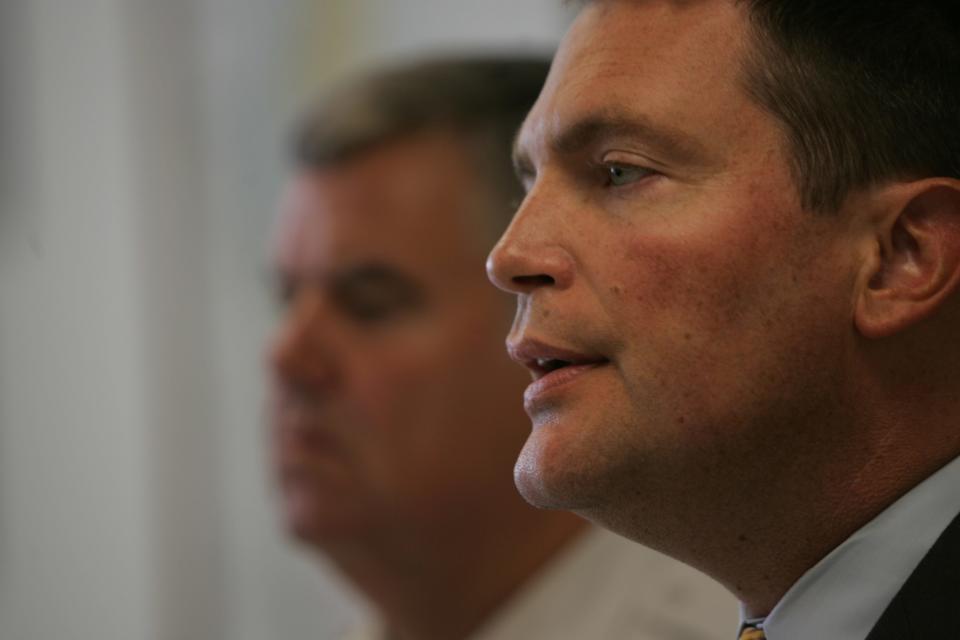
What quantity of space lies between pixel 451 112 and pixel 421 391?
0.37m

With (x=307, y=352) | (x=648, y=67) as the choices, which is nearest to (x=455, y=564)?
(x=307, y=352)

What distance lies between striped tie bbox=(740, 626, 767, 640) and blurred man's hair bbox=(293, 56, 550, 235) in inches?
38.9

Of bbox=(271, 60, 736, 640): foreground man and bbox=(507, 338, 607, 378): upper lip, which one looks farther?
bbox=(271, 60, 736, 640): foreground man

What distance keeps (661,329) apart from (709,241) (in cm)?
6

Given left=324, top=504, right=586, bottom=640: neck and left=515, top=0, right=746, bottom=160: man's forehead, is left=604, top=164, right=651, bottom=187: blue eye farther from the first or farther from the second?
left=324, top=504, right=586, bottom=640: neck

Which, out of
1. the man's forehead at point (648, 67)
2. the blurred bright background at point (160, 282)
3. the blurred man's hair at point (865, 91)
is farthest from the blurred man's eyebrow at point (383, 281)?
the blurred bright background at point (160, 282)

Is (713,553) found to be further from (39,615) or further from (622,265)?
(39,615)

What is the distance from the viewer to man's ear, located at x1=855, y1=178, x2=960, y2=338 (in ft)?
3.00

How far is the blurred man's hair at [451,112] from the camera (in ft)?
6.35

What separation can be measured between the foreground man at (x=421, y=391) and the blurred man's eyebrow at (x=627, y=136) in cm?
88

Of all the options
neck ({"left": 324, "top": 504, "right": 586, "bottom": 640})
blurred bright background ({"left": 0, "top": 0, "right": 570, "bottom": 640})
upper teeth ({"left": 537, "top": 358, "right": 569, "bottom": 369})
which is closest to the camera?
upper teeth ({"left": 537, "top": 358, "right": 569, "bottom": 369})

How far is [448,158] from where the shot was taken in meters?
1.94

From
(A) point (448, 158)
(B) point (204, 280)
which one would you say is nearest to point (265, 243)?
(B) point (204, 280)

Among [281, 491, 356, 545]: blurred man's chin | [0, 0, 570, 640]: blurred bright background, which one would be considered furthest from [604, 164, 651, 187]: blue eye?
[0, 0, 570, 640]: blurred bright background
